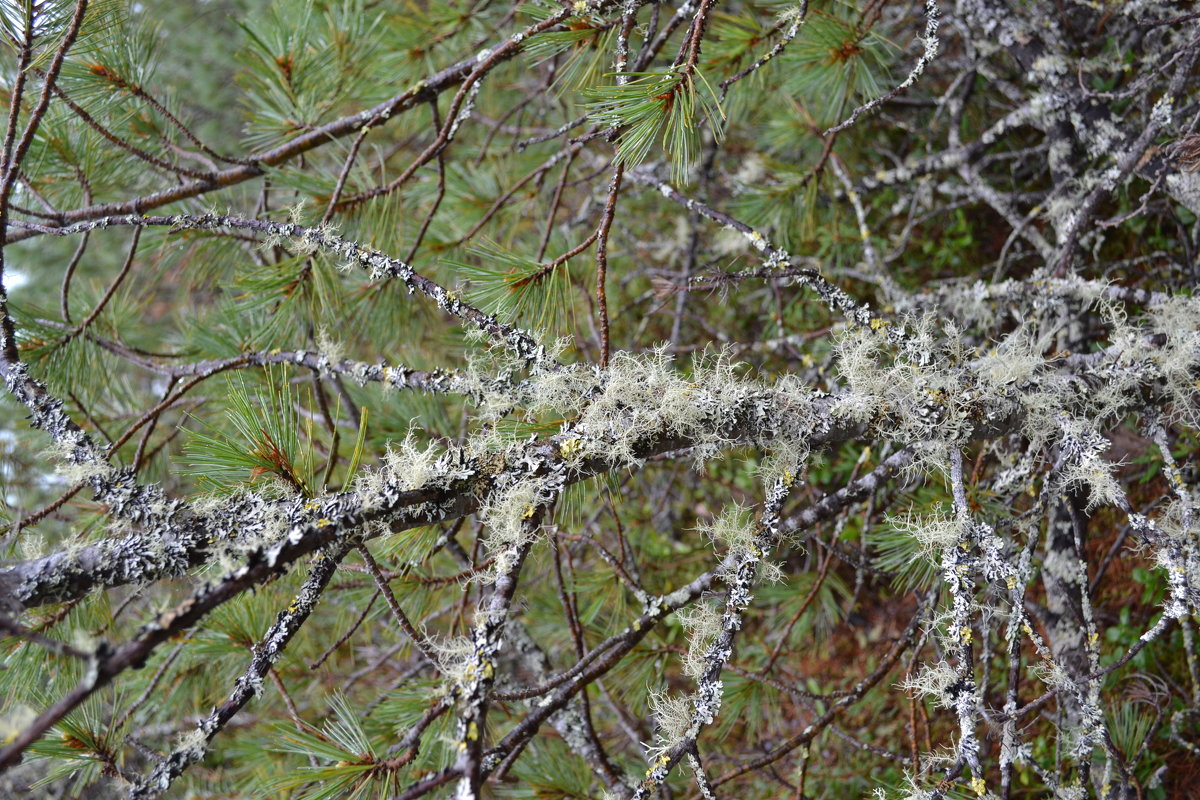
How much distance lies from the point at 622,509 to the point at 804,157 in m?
1.22

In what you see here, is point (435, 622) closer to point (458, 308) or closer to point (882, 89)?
point (458, 308)

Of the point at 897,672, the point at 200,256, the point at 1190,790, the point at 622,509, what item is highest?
the point at 200,256

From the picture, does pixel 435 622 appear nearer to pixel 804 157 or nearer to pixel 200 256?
pixel 200 256

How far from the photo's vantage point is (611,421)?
Answer: 98 cm

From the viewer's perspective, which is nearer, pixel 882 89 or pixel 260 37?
pixel 260 37

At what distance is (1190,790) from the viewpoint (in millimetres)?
1404

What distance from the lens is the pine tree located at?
3.10 ft

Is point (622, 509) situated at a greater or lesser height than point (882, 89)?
lesser

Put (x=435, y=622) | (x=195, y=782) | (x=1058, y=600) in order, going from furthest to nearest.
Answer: (x=195, y=782)
(x=435, y=622)
(x=1058, y=600)

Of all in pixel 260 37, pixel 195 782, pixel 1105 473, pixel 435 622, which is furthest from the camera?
pixel 195 782

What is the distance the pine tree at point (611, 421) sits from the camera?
0.95 metres

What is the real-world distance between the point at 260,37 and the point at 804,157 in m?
1.52

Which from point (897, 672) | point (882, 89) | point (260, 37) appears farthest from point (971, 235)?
point (260, 37)

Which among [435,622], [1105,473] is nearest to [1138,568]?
[1105,473]
